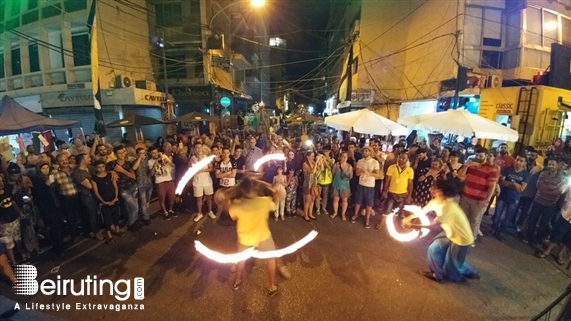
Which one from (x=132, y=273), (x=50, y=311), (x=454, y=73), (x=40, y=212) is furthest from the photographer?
(x=454, y=73)

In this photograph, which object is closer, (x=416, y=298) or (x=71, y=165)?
(x=416, y=298)

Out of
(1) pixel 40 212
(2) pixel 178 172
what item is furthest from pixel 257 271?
(1) pixel 40 212

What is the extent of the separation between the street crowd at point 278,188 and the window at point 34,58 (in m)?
14.4

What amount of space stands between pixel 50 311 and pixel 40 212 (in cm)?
260

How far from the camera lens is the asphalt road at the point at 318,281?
4.06 m

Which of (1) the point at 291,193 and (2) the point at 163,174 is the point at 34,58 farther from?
(1) the point at 291,193

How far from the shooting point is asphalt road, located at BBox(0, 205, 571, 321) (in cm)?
406

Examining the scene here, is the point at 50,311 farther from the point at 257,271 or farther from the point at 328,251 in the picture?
the point at 328,251

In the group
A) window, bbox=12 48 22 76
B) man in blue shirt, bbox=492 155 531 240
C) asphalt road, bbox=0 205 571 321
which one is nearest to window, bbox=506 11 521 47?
man in blue shirt, bbox=492 155 531 240

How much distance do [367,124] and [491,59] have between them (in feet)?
39.2

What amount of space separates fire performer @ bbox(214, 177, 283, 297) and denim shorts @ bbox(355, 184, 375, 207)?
368 cm

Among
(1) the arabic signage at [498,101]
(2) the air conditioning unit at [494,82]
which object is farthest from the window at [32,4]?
(2) the air conditioning unit at [494,82]

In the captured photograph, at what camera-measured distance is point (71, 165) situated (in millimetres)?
6039

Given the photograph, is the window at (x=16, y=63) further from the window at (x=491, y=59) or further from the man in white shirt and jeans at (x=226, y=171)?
the window at (x=491, y=59)
